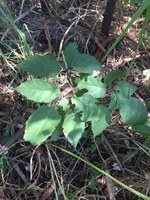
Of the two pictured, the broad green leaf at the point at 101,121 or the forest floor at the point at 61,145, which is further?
the forest floor at the point at 61,145

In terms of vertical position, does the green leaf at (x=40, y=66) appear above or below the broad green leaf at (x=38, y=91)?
above

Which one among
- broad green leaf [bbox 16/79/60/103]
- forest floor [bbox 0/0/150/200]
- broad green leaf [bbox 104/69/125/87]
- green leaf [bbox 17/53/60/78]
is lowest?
forest floor [bbox 0/0/150/200]

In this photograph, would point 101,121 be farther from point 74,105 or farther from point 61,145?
point 61,145

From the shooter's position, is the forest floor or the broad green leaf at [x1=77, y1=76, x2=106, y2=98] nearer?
the broad green leaf at [x1=77, y1=76, x2=106, y2=98]

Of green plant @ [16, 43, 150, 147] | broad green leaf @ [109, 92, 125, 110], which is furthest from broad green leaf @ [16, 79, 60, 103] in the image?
broad green leaf @ [109, 92, 125, 110]

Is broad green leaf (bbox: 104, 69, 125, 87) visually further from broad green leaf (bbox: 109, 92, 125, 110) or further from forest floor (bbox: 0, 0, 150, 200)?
forest floor (bbox: 0, 0, 150, 200)

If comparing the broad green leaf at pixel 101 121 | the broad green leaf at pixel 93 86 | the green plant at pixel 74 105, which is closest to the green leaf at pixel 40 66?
the green plant at pixel 74 105

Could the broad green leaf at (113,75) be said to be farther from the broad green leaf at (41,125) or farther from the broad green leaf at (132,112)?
the broad green leaf at (41,125)

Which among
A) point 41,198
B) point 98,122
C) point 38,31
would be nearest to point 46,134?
point 98,122
